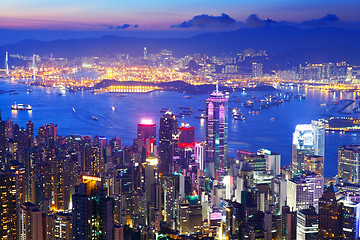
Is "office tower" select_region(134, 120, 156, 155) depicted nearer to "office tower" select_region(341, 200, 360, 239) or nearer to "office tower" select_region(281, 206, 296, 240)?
"office tower" select_region(281, 206, 296, 240)

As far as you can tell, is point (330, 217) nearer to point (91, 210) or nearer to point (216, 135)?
point (91, 210)

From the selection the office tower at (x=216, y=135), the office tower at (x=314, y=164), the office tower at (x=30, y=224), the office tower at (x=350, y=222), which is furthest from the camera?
the office tower at (x=216, y=135)

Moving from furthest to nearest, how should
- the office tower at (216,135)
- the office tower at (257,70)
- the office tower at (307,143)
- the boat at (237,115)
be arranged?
1. the office tower at (257,70)
2. the boat at (237,115)
3. the office tower at (216,135)
4. the office tower at (307,143)

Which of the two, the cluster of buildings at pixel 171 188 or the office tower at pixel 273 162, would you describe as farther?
the office tower at pixel 273 162

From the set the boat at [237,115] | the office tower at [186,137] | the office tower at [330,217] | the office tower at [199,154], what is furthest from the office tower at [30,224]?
the boat at [237,115]

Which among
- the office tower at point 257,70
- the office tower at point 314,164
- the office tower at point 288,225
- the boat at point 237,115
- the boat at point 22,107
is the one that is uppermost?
the office tower at point 257,70

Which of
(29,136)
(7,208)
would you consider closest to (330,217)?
(7,208)

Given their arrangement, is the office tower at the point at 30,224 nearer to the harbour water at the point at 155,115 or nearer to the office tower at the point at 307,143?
the office tower at the point at 307,143
